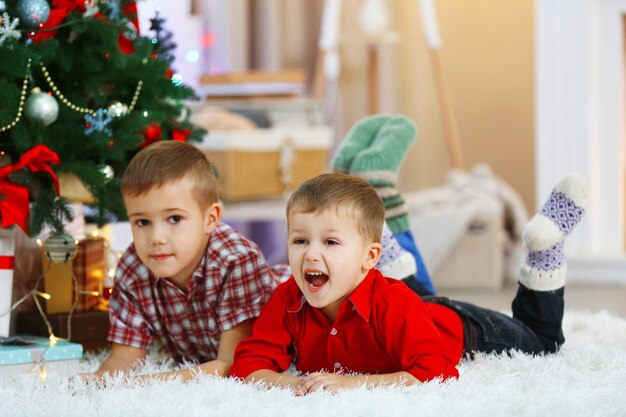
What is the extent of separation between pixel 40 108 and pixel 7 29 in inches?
5.1

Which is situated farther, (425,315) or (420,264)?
(420,264)

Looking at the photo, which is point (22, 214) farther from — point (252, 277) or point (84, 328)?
point (252, 277)

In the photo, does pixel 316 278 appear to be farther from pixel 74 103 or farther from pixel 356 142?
pixel 74 103

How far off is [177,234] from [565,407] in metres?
0.56

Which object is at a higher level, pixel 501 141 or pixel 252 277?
pixel 501 141

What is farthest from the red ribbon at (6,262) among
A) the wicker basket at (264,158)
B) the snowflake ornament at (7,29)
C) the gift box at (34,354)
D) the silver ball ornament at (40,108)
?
the wicker basket at (264,158)

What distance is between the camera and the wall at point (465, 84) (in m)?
3.93

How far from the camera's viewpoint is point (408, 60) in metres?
4.03

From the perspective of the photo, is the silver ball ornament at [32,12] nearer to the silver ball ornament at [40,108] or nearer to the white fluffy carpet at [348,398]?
the silver ball ornament at [40,108]

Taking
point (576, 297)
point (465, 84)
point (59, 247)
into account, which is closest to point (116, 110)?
point (59, 247)

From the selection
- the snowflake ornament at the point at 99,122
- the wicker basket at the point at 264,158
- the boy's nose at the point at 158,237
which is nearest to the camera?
the boy's nose at the point at 158,237

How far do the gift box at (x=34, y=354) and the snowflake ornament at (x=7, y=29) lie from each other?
46 cm

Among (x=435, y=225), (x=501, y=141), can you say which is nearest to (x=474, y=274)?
(x=435, y=225)

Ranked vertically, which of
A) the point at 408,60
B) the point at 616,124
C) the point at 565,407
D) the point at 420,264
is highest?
the point at 408,60
